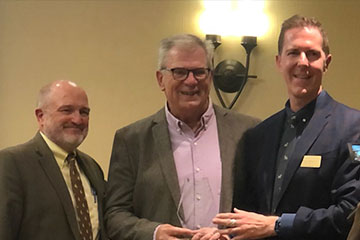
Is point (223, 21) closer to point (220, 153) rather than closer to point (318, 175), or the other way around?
point (220, 153)

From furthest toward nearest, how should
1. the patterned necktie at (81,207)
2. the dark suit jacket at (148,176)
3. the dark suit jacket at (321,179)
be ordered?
the patterned necktie at (81,207) < the dark suit jacket at (148,176) < the dark suit jacket at (321,179)

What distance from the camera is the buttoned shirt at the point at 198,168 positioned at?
206 cm

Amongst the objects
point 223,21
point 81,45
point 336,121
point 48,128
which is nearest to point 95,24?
point 81,45

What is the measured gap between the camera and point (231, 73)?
3.15 metres

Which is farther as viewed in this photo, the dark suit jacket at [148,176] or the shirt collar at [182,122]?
the shirt collar at [182,122]

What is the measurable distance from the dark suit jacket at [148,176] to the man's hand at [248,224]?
0.21 m

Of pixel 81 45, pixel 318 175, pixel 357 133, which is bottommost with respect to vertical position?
pixel 318 175

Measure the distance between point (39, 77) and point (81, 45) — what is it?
1.04ft

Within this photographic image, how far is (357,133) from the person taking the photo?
179 cm

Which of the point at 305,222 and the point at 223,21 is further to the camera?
the point at 223,21

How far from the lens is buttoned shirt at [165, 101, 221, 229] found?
2.06 m

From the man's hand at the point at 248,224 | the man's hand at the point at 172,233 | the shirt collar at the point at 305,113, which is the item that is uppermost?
the shirt collar at the point at 305,113

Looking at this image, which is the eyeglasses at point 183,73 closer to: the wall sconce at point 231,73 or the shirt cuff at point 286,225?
the shirt cuff at point 286,225

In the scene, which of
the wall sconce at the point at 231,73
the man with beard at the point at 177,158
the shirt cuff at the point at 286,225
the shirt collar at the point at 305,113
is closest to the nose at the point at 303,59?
the shirt collar at the point at 305,113
